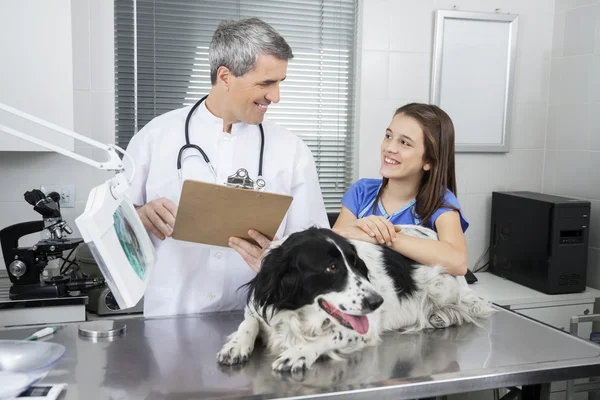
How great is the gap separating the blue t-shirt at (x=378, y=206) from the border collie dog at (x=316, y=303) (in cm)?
34

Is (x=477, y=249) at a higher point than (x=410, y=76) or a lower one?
lower

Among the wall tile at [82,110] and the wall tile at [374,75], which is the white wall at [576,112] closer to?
the wall tile at [374,75]

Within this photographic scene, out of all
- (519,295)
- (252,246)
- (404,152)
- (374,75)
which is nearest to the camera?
(252,246)

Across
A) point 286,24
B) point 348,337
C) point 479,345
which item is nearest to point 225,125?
point 348,337

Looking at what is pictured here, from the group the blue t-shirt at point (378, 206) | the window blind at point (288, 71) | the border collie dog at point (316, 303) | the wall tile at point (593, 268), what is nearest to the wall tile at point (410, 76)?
the window blind at point (288, 71)

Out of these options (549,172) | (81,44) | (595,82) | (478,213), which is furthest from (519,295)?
(81,44)

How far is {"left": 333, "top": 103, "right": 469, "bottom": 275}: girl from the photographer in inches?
67.1

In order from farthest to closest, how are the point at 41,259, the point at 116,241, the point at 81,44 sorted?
the point at 81,44, the point at 41,259, the point at 116,241

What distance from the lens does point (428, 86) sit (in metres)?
3.22

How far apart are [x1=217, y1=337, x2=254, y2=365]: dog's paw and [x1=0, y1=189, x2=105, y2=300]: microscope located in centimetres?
136

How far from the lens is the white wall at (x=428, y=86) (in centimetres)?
312

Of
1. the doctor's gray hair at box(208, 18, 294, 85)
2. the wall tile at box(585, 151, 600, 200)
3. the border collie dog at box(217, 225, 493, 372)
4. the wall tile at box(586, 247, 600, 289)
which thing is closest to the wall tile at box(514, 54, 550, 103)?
the wall tile at box(585, 151, 600, 200)

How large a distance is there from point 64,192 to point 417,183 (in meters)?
1.77

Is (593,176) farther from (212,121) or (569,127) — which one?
(212,121)
